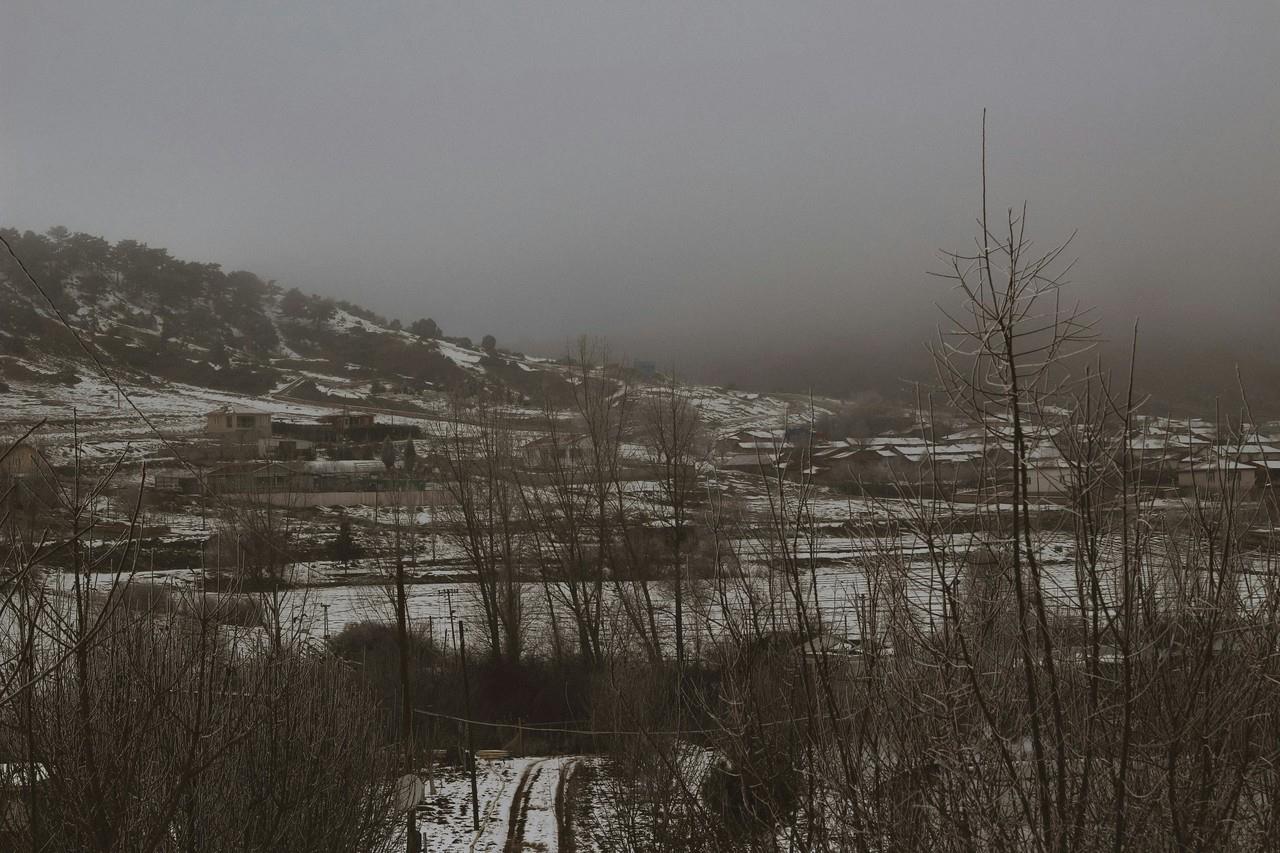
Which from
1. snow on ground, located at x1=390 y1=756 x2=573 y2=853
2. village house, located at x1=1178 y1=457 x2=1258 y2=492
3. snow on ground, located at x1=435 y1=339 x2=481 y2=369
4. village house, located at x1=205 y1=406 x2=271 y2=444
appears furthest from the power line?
snow on ground, located at x1=435 y1=339 x2=481 y2=369

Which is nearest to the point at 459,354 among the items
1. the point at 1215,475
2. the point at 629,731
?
Result: the point at 629,731

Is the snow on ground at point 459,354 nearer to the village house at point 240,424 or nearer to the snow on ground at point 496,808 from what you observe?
the village house at point 240,424

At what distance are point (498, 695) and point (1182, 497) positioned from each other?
24.0m

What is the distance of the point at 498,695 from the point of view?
26.9 meters

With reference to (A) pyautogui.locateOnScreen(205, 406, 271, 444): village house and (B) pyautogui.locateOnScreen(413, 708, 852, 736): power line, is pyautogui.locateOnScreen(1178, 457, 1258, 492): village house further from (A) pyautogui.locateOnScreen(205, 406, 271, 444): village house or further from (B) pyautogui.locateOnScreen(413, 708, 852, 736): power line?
(A) pyautogui.locateOnScreen(205, 406, 271, 444): village house

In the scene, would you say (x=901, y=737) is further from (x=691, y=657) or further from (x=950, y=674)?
(x=691, y=657)

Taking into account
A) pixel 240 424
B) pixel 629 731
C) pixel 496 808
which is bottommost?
pixel 496 808

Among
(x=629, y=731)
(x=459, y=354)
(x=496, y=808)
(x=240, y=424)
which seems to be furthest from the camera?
(x=459, y=354)

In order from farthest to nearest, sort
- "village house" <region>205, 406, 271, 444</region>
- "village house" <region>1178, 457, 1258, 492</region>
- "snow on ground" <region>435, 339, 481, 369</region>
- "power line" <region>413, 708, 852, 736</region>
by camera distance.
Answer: "snow on ground" <region>435, 339, 481, 369</region>
"village house" <region>205, 406, 271, 444</region>
"power line" <region>413, 708, 852, 736</region>
"village house" <region>1178, 457, 1258, 492</region>

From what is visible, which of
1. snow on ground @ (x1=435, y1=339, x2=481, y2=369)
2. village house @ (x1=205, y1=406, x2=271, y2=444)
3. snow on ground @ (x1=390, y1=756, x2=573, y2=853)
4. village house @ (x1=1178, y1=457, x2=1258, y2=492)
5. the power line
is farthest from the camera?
snow on ground @ (x1=435, y1=339, x2=481, y2=369)

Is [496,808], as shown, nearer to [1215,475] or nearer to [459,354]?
[1215,475]

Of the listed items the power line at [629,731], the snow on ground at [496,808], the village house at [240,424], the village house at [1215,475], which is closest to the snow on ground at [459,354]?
the village house at [240,424]

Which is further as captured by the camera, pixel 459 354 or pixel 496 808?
pixel 459 354

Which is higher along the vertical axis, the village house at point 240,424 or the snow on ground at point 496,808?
the village house at point 240,424
